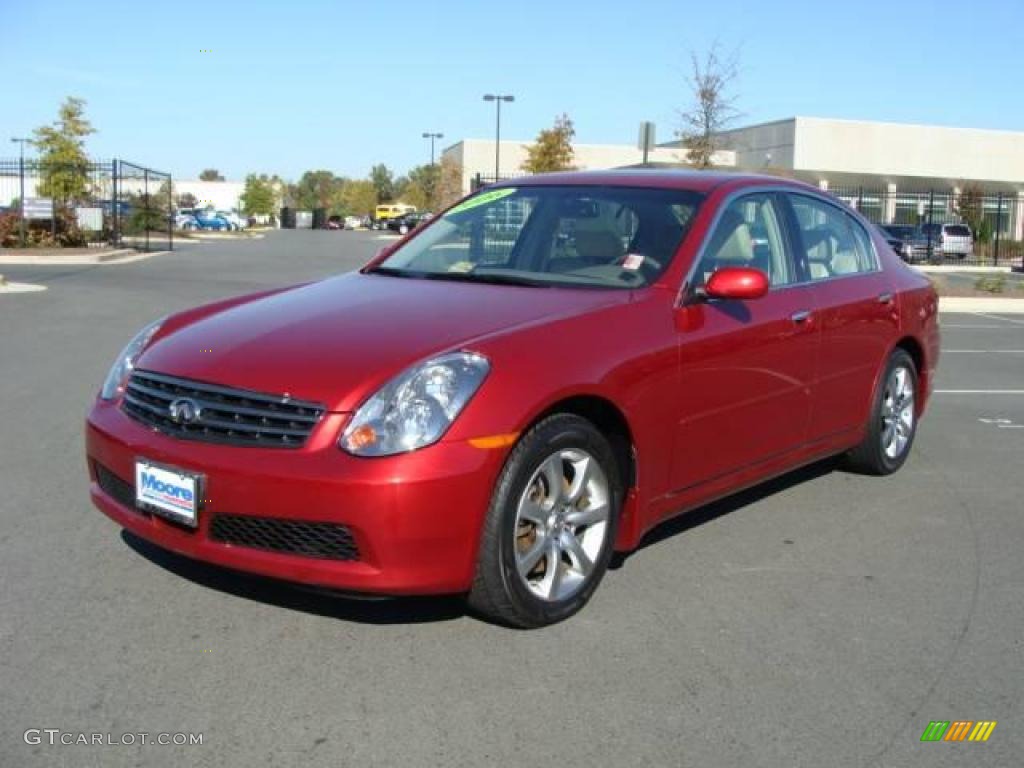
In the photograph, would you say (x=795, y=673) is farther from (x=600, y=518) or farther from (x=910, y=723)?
(x=600, y=518)

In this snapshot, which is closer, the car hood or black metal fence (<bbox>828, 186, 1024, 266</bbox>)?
the car hood

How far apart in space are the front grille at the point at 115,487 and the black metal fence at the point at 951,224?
27.8 meters

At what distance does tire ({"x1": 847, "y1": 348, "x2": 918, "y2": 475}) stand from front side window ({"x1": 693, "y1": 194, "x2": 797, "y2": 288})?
1.25 m

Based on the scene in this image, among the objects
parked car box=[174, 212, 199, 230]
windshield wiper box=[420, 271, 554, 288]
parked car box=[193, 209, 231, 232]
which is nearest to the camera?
windshield wiper box=[420, 271, 554, 288]

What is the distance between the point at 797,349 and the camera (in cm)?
519

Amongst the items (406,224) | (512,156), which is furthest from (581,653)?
(512,156)

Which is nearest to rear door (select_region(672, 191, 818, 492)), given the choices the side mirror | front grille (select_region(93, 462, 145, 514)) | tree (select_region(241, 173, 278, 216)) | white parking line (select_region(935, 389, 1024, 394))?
the side mirror

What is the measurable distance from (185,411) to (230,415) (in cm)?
19

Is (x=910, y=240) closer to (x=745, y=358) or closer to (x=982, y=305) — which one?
(x=982, y=305)

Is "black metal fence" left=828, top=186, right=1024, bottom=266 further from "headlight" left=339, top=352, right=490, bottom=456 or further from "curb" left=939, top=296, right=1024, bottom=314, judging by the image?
"headlight" left=339, top=352, right=490, bottom=456

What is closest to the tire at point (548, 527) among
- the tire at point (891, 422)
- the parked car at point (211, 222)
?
the tire at point (891, 422)

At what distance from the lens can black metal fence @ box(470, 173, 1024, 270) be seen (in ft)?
129

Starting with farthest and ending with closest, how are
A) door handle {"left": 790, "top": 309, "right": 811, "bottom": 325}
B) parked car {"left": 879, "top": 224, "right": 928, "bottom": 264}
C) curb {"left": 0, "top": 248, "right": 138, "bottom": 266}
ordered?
parked car {"left": 879, "top": 224, "right": 928, "bottom": 264}
curb {"left": 0, "top": 248, "right": 138, "bottom": 266}
door handle {"left": 790, "top": 309, "right": 811, "bottom": 325}

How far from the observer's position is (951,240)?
40.6m
